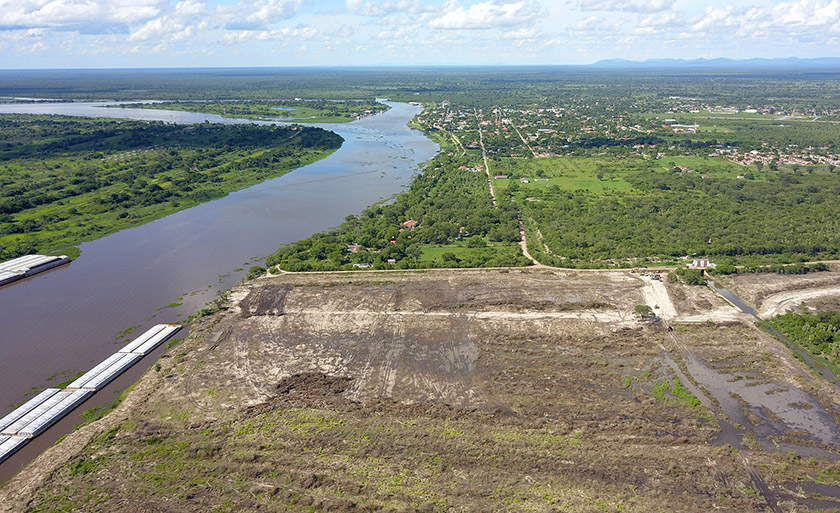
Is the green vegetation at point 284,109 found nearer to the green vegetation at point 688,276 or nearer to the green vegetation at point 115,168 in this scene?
the green vegetation at point 115,168

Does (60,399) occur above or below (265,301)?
below

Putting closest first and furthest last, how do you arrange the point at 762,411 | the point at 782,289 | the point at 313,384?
1. the point at 762,411
2. the point at 313,384
3. the point at 782,289

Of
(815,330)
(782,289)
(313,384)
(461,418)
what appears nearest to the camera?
(461,418)

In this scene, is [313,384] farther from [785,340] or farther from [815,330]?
[815,330]

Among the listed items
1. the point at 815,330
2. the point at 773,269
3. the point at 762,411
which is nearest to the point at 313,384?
the point at 762,411

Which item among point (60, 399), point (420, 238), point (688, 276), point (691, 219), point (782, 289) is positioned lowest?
point (60, 399)

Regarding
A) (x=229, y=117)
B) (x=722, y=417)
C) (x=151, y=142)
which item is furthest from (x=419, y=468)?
(x=229, y=117)

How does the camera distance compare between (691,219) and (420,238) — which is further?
(691,219)
